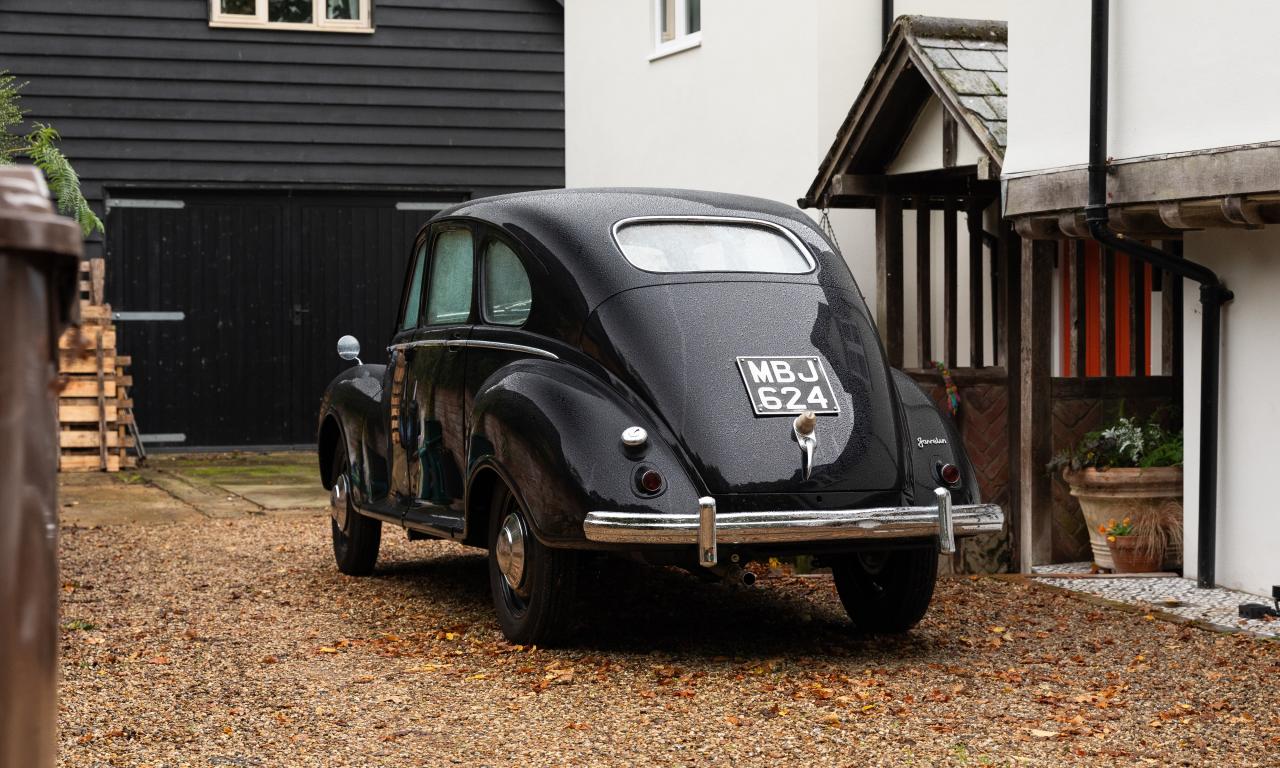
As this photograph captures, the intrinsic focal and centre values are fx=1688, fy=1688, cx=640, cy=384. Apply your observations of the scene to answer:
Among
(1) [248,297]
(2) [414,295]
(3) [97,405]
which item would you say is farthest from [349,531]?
(1) [248,297]

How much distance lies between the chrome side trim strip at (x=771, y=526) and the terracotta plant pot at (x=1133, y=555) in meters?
2.73

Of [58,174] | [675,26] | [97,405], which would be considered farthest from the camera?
[97,405]

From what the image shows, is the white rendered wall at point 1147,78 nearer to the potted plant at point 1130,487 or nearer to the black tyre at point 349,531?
the potted plant at point 1130,487

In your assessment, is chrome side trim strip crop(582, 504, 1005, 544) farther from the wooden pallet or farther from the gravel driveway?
the wooden pallet

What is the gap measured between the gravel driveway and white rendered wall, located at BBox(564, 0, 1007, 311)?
396cm

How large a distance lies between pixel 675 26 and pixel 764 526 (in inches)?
335

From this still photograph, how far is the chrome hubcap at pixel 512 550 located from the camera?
6.48m

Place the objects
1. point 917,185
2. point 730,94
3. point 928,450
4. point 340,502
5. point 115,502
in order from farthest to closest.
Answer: point 730,94
point 115,502
point 917,185
point 340,502
point 928,450

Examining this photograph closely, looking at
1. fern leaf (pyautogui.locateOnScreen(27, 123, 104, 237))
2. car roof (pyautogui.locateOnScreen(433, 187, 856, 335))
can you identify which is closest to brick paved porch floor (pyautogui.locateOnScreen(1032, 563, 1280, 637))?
car roof (pyautogui.locateOnScreen(433, 187, 856, 335))

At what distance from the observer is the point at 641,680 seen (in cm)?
600

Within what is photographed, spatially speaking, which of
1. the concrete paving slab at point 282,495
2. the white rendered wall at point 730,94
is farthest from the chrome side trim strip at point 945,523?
the concrete paving slab at point 282,495

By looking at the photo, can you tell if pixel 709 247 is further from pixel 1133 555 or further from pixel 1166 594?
pixel 1133 555

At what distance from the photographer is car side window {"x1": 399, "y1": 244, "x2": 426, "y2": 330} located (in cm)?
823

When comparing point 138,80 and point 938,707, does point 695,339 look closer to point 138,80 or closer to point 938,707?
point 938,707
